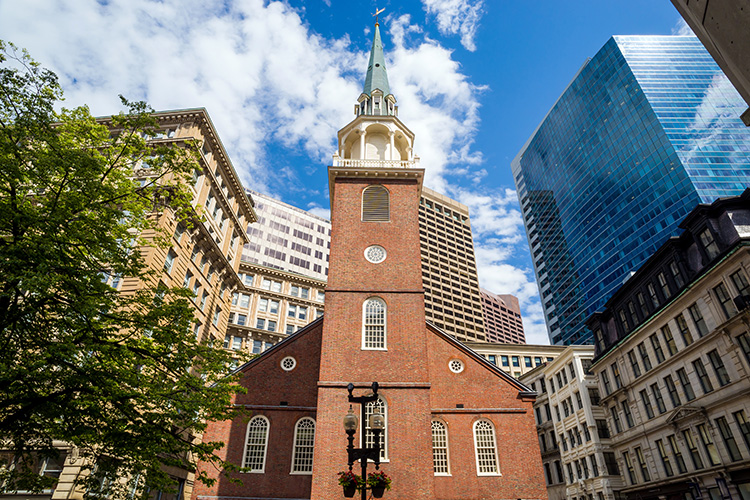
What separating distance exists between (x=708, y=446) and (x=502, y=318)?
154788mm

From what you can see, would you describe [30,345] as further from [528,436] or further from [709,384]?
[709,384]

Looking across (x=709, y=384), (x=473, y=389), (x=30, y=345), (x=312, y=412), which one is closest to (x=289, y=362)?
(x=312, y=412)

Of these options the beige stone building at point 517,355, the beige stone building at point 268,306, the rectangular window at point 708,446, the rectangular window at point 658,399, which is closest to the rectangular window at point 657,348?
the rectangular window at point 658,399

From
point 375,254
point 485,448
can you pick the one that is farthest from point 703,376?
point 375,254

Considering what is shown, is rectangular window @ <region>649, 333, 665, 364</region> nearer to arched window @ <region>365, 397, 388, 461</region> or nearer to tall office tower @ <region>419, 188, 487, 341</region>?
arched window @ <region>365, 397, 388, 461</region>

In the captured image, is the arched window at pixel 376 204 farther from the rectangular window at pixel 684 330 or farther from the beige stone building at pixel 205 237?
the rectangular window at pixel 684 330

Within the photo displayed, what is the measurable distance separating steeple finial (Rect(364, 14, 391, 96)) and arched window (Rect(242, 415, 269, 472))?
2452 centimetres

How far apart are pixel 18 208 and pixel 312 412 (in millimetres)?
17654

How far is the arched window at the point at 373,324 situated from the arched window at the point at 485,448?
7.06 metres

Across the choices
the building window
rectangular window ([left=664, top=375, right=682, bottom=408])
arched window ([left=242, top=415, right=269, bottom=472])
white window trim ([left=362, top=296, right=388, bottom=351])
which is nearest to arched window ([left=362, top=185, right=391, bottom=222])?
white window trim ([left=362, top=296, right=388, bottom=351])

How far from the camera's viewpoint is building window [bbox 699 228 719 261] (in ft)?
97.6

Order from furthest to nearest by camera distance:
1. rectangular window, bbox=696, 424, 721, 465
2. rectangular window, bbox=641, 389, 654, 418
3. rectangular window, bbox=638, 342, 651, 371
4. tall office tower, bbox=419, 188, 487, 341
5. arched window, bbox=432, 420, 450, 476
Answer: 1. tall office tower, bbox=419, 188, 487, 341
2. rectangular window, bbox=638, 342, 651, 371
3. rectangular window, bbox=641, 389, 654, 418
4. rectangular window, bbox=696, 424, 721, 465
5. arched window, bbox=432, 420, 450, 476

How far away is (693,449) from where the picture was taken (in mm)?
30375

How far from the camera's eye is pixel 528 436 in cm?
2489
